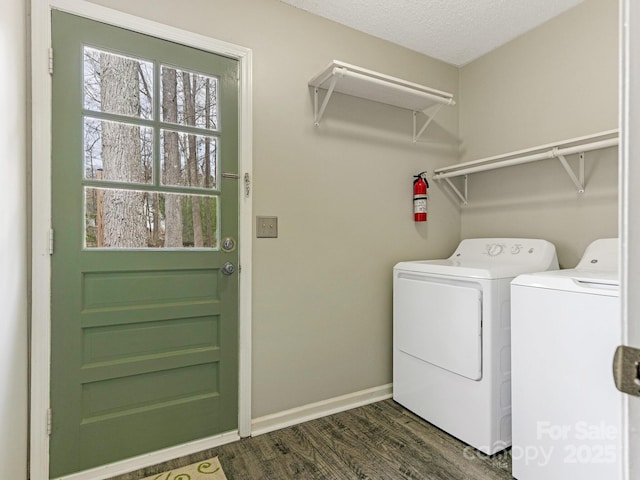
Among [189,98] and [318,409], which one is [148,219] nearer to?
[189,98]

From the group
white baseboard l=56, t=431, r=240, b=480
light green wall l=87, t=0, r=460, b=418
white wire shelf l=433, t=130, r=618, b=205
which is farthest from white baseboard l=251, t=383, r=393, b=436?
white wire shelf l=433, t=130, r=618, b=205

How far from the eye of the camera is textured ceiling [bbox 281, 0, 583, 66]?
202 centimetres

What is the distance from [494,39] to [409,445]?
8.51 ft

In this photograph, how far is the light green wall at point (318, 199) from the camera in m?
1.96

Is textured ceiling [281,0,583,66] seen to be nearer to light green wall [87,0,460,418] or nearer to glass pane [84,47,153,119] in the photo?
light green wall [87,0,460,418]

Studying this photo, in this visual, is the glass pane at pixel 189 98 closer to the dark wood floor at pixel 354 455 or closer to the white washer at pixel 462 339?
the white washer at pixel 462 339

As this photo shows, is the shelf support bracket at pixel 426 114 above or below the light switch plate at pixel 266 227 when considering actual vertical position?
above

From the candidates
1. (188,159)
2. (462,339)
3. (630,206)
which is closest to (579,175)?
(462,339)

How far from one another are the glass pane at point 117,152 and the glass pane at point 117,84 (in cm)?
7

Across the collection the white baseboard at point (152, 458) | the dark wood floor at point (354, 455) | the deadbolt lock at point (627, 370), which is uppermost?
the deadbolt lock at point (627, 370)

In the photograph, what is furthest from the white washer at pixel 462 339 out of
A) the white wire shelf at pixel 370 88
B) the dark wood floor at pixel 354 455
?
the white wire shelf at pixel 370 88

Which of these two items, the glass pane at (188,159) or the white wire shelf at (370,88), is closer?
the glass pane at (188,159)

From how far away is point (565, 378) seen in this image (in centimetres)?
140

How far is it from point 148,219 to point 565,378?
1950 mm
